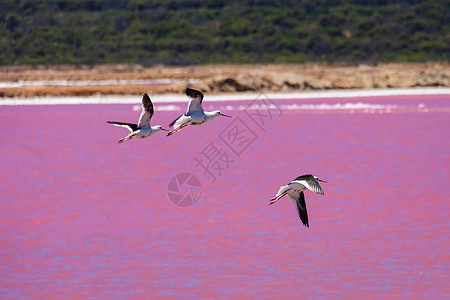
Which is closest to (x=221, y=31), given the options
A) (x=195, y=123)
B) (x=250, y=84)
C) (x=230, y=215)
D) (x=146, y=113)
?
(x=250, y=84)

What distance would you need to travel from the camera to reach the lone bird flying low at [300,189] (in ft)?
39.1

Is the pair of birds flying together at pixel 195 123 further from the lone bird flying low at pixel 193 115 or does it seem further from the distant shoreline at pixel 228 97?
the distant shoreline at pixel 228 97

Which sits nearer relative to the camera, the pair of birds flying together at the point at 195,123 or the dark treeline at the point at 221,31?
the pair of birds flying together at the point at 195,123

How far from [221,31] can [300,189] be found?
8519 centimetres

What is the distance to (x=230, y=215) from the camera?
22672 millimetres

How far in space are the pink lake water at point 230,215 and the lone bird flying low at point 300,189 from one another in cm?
224

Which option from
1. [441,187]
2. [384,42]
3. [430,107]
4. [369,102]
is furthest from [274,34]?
[441,187]

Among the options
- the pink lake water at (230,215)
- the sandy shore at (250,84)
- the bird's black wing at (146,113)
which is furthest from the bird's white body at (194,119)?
the sandy shore at (250,84)

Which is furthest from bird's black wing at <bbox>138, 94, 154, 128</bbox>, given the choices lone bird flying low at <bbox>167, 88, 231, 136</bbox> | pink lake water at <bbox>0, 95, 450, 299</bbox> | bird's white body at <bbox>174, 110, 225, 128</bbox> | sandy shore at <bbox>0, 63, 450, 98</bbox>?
sandy shore at <bbox>0, 63, 450, 98</bbox>

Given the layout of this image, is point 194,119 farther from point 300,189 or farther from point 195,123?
point 300,189

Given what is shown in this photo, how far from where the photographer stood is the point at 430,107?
52250mm

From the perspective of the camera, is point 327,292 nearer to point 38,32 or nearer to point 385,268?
point 385,268

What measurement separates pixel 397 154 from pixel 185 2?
77.1 meters

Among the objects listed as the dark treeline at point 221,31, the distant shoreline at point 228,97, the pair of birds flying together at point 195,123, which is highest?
the dark treeline at point 221,31
